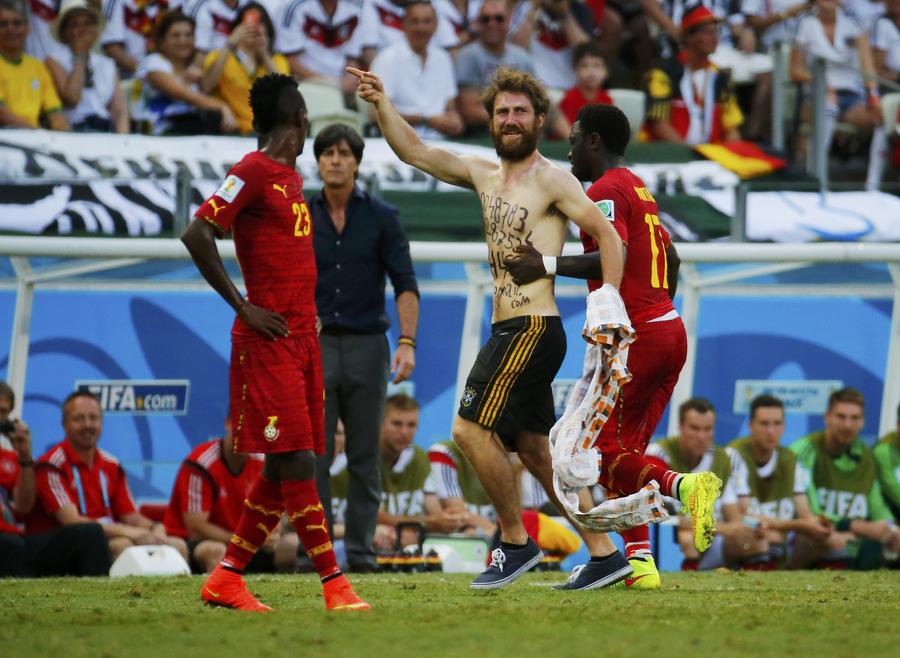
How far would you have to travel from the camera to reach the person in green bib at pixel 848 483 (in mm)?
11781

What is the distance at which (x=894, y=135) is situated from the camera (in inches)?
650

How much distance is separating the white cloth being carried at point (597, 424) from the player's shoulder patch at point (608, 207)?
52cm

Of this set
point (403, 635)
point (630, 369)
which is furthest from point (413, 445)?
point (403, 635)

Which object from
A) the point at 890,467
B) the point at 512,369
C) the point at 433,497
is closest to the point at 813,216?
the point at 890,467

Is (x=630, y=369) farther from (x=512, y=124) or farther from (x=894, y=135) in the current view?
(x=894, y=135)

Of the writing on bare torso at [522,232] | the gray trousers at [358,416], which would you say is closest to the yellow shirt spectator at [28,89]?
the gray trousers at [358,416]

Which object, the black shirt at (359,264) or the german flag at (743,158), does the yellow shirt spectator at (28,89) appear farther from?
the german flag at (743,158)

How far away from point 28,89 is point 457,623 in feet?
28.5

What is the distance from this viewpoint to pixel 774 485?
38.8 feet

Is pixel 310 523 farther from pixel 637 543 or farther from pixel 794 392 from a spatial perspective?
pixel 794 392

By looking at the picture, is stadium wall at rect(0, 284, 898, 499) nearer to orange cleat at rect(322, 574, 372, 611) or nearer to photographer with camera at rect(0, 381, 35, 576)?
photographer with camera at rect(0, 381, 35, 576)

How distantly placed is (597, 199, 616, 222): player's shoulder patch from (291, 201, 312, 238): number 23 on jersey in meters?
1.52

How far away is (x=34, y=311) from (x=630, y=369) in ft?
16.0

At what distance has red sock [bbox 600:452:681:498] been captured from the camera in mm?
7703
